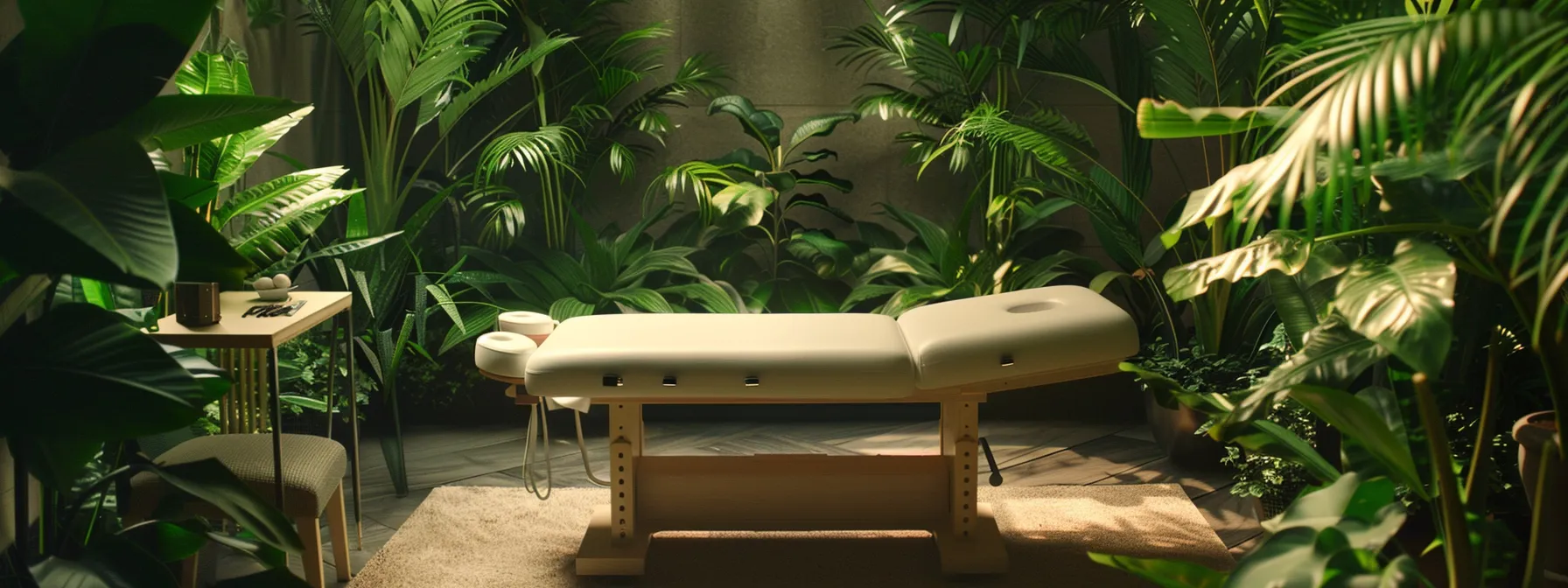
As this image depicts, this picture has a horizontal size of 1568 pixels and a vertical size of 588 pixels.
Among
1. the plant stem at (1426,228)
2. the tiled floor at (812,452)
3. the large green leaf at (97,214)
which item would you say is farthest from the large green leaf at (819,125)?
the large green leaf at (97,214)

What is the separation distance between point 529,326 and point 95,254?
144 centimetres

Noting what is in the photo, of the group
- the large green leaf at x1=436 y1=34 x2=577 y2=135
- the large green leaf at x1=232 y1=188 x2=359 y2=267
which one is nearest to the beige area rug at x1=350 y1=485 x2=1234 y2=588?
the large green leaf at x1=232 y1=188 x2=359 y2=267

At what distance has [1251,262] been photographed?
186 centimetres

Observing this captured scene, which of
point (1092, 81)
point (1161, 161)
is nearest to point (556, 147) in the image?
point (1092, 81)

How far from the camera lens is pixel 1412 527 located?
2352 millimetres

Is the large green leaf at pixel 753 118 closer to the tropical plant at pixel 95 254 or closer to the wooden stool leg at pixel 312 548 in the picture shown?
the wooden stool leg at pixel 312 548

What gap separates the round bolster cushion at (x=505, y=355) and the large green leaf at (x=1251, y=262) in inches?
48.9

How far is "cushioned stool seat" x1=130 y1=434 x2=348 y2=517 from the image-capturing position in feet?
7.20

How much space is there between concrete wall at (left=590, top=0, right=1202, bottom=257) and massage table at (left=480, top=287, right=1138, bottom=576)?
1480mm

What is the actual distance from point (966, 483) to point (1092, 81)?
A: 132 cm

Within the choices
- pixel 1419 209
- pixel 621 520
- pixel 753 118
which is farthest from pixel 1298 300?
pixel 753 118

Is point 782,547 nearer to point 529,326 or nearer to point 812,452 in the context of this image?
point 529,326

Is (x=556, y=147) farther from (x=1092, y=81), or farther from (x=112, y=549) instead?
(x=112, y=549)

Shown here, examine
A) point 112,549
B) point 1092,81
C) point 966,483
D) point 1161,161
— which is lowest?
point 966,483
